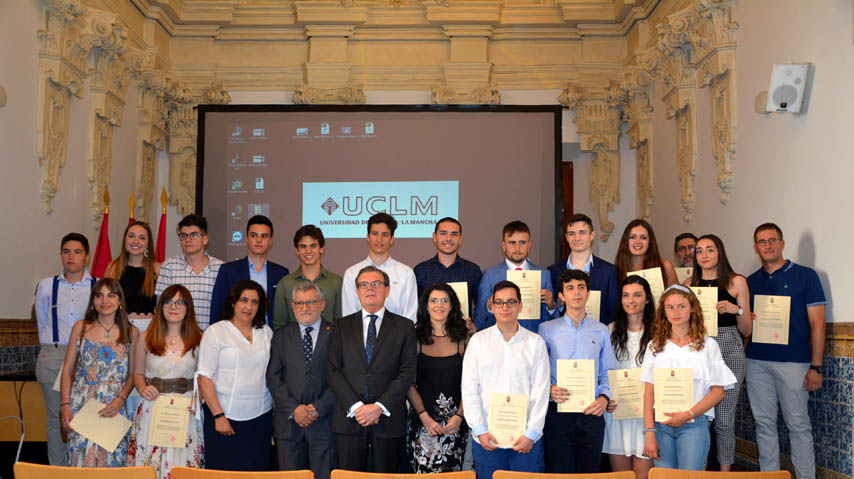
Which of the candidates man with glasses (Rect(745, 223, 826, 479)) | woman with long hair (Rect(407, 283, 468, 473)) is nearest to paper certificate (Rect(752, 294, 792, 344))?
man with glasses (Rect(745, 223, 826, 479))

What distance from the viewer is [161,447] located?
13.9 ft

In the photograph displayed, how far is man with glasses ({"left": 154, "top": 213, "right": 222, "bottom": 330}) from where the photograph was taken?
196 inches

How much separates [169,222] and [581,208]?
4.52 metres

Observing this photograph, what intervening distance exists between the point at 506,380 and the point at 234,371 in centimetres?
140

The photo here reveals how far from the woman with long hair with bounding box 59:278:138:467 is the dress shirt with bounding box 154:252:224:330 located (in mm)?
540

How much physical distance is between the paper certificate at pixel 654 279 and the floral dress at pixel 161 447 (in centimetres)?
249

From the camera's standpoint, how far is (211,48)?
29.3 feet

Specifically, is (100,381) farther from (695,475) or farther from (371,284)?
(695,475)

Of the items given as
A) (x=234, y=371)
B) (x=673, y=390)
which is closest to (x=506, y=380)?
(x=673, y=390)

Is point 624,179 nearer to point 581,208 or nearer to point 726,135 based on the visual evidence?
point 581,208

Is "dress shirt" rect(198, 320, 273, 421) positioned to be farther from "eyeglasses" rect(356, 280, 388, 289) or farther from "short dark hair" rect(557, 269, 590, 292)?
"short dark hair" rect(557, 269, 590, 292)

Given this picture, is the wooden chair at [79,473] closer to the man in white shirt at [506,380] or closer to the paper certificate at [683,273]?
the man in white shirt at [506,380]

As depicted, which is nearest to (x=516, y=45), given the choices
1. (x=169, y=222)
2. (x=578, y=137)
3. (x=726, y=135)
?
(x=578, y=137)

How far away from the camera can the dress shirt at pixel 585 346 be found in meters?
4.17
